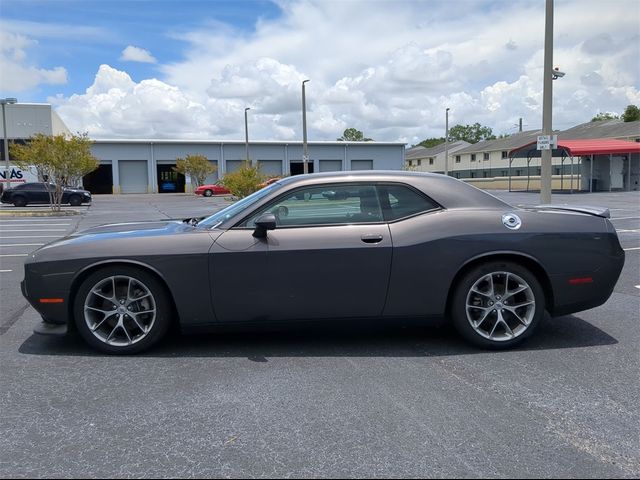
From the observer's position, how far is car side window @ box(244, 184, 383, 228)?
14.7ft

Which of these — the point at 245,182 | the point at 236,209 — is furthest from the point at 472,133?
the point at 236,209

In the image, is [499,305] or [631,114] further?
[631,114]

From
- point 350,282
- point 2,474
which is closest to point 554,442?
point 350,282

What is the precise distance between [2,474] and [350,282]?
255 centimetres

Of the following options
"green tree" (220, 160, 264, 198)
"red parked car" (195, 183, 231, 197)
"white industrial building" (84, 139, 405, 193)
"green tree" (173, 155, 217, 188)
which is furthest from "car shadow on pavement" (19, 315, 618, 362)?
"white industrial building" (84, 139, 405, 193)

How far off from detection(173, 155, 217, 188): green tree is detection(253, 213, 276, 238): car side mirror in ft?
164

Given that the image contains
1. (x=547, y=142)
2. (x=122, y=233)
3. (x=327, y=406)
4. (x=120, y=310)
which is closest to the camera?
(x=327, y=406)

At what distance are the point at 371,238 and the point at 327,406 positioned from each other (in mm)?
1434

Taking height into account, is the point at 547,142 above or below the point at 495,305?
above

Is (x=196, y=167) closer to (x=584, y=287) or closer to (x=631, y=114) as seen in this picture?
(x=584, y=287)

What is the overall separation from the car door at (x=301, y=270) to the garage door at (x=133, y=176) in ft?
186

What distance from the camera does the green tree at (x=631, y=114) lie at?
7469 centimetres

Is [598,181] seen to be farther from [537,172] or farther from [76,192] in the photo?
[76,192]

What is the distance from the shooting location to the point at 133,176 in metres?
57.8
